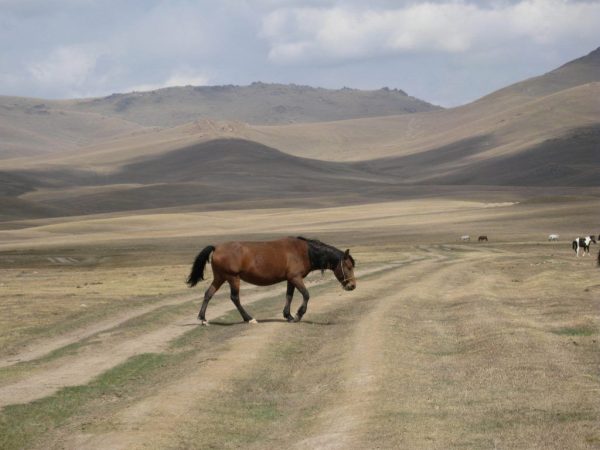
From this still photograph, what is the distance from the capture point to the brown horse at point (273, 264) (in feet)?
83.6

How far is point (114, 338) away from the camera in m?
23.5

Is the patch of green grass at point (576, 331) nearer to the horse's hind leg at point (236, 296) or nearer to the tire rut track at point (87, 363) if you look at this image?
the horse's hind leg at point (236, 296)

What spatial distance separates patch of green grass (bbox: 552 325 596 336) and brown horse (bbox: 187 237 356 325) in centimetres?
539

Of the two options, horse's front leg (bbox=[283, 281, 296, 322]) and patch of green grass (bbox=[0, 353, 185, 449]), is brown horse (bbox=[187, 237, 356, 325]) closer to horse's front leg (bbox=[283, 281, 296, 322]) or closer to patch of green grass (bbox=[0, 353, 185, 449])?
horse's front leg (bbox=[283, 281, 296, 322])

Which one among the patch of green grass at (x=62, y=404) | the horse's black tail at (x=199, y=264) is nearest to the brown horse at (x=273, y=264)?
the horse's black tail at (x=199, y=264)

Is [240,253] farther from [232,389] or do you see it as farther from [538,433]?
[538,433]

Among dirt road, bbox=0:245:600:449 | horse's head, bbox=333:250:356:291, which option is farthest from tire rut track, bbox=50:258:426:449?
horse's head, bbox=333:250:356:291

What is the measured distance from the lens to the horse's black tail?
2589 cm

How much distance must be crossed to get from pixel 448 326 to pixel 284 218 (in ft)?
385

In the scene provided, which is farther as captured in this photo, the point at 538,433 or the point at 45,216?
the point at 45,216

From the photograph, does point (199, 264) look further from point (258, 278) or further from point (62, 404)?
point (62, 404)

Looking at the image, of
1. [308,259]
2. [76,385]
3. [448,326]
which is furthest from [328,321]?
[76,385]

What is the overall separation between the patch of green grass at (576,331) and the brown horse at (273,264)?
539cm

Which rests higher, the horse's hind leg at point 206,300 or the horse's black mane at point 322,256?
the horse's black mane at point 322,256
